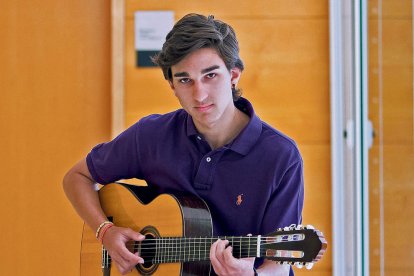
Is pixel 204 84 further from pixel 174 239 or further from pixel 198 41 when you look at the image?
pixel 174 239

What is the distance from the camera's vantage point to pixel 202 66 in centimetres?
230

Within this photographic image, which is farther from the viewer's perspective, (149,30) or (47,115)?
(47,115)

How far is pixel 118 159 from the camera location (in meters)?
2.56

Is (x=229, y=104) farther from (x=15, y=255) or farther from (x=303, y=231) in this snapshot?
(x=15, y=255)

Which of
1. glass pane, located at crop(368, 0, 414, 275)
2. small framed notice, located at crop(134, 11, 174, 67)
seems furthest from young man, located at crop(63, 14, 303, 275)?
small framed notice, located at crop(134, 11, 174, 67)

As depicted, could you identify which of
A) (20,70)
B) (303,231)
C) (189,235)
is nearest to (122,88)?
(20,70)


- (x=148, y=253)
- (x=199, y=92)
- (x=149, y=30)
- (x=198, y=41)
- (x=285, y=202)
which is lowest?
(x=148, y=253)

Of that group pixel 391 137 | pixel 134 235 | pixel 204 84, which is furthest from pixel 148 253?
pixel 391 137

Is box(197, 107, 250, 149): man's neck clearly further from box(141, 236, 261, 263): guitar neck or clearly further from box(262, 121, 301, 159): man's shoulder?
box(141, 236, 261, 263): guitar neck

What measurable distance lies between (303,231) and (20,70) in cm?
216

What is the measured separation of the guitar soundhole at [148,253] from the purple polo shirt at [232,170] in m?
0.12

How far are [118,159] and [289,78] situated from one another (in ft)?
4.88

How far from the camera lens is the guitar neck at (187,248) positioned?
2.20m

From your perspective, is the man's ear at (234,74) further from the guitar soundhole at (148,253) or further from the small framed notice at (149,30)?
the small framed notice at (149,30)
